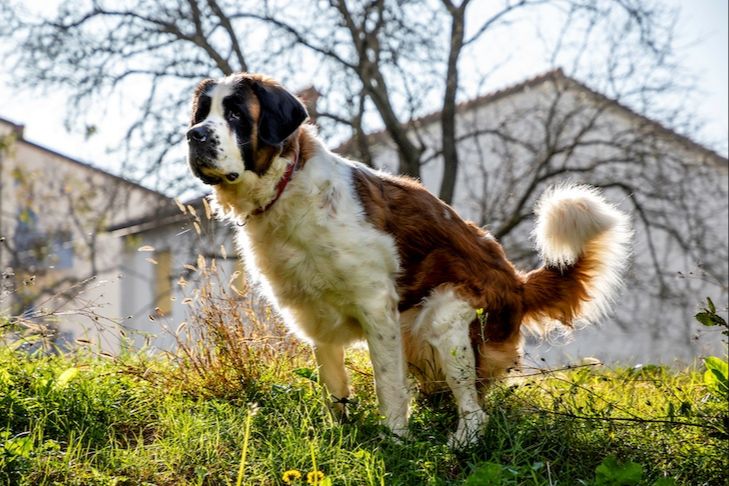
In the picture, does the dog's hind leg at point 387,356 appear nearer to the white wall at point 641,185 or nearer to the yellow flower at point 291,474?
the yellow flower at point 291,474

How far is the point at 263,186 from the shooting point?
3.90 meters

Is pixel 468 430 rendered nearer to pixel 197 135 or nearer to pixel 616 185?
pixel 197 135

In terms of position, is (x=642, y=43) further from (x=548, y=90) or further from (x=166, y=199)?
(x=166, y=199)

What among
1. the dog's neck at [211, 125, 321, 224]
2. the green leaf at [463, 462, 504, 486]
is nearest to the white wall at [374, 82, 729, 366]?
the dog's neck at [211, 125, 321, 224]

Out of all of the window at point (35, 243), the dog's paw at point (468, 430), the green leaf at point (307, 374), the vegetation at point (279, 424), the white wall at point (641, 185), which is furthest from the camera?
the window at point (35, 243)

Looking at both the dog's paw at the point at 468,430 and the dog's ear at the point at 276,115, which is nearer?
the dog's paw at the point at 468,430

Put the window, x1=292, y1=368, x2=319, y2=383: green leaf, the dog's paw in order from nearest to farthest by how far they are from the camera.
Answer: the dog's paw < x1=292, y1=368, x2=319, y2=383: green leaf < the window

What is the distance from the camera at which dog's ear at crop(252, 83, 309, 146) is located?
381 centimetres

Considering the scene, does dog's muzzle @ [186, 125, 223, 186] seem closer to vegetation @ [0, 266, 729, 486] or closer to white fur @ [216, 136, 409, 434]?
white fur @ [216, 136, 409, 434]

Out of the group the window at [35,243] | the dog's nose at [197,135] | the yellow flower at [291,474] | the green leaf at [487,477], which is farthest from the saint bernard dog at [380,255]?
the window at [35,243]

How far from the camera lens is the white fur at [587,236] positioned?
13.9 feet

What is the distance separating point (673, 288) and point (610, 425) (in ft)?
34.7

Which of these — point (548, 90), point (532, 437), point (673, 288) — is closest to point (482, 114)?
point (548, 90)

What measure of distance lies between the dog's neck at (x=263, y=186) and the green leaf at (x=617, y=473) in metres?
1.93
